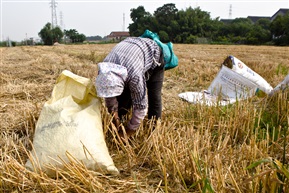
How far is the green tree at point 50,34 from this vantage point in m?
45.9

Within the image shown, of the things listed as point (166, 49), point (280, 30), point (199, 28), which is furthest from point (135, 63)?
point (199, 28)

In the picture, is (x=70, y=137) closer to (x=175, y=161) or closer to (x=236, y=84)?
(x=175, y=161)

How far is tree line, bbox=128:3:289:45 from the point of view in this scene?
93.9 ft

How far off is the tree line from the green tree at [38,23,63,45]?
11746 millimetres

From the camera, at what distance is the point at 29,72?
523cm

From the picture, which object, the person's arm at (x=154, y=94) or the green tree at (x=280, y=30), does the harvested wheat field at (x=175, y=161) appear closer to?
the person's arm at (x=154, y=94)

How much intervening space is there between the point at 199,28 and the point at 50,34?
75.9 ft

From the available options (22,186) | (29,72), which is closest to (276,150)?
(22,186)

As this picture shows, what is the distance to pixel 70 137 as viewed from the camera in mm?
1628

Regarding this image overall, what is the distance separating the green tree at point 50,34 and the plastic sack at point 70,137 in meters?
46.5

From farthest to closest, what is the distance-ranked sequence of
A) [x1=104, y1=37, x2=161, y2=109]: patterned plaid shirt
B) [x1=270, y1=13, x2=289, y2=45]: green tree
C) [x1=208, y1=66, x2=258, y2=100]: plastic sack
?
[x1=270, y1=13, x2=289, y2=45]: green tree → [x1=208, y1=66, x2=258, y2=100]: plastic sack → [x1=104, y1=37, x2=161, y2=109]: patterned plaid shirt

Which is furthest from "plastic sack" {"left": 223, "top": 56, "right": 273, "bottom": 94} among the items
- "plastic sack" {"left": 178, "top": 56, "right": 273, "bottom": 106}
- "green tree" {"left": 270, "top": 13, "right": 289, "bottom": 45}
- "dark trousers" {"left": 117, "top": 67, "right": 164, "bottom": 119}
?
"green tree" {"left": 270, "top": 13, "right": 289, "bottom": 45}

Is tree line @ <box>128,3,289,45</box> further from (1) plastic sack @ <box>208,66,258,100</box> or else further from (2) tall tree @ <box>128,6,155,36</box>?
(1) plastic sack @ <box>208,66,258,100</box>

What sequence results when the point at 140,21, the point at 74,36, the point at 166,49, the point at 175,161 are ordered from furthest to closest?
the point at 74,36 < the point at 140,21 < the point at 166,49 < the point at 175,161
